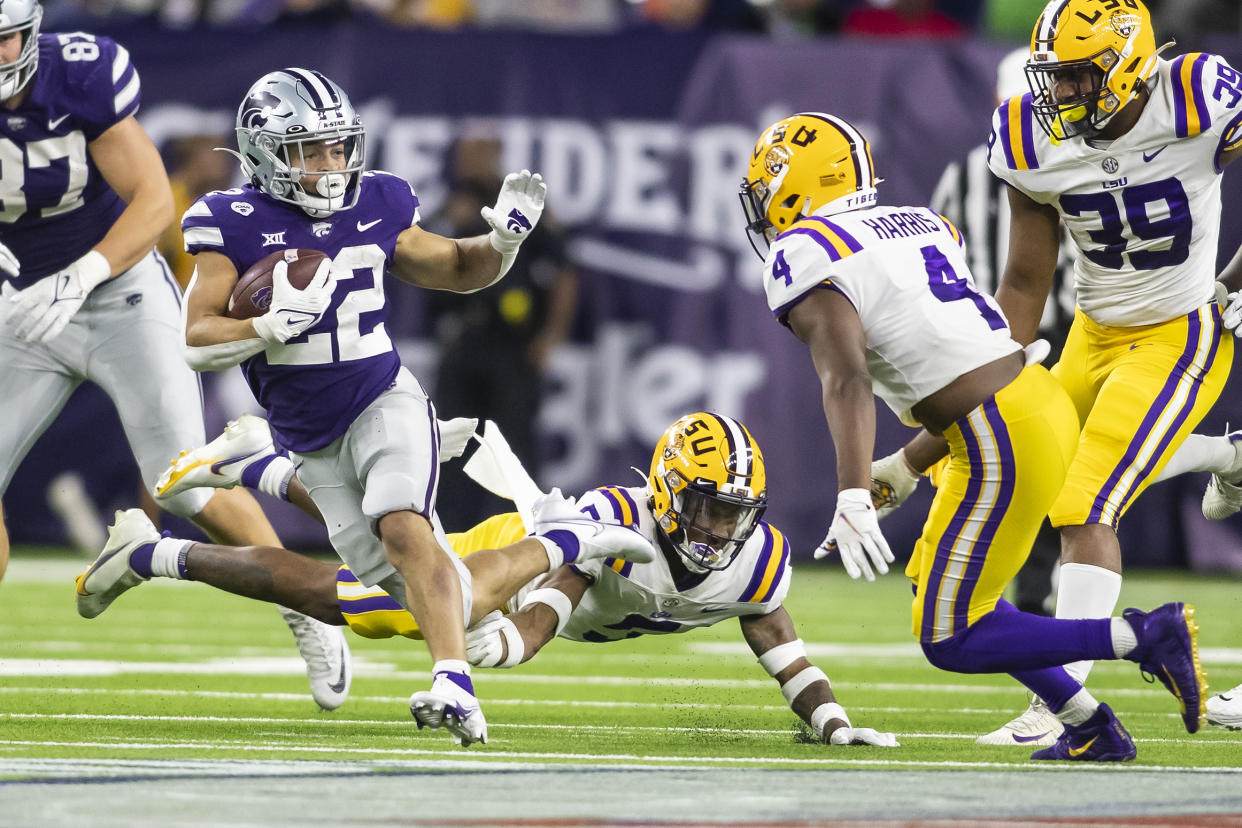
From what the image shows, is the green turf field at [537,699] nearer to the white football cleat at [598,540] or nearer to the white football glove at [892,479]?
the white football cleat at [598,540]

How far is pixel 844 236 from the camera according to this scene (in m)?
4.18

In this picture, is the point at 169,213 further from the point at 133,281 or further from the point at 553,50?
the point at 553,50

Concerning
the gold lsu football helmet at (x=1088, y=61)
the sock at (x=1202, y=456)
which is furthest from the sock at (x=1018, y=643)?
the gold lsu football helmet at (x=1088, y=61)

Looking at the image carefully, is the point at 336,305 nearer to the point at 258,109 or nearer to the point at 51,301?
the point at 258,109

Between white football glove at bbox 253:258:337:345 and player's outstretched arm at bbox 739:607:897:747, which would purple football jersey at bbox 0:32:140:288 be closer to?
white football glove at bbox 253:258:337:345

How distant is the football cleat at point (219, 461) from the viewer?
16.3 feet

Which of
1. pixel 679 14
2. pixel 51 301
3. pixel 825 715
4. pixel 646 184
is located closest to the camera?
pixel 825 715

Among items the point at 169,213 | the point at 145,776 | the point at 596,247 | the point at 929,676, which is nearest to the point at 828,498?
the point at 596,247

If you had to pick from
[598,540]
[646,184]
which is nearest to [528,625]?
[598,540]

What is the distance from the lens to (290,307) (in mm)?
4195

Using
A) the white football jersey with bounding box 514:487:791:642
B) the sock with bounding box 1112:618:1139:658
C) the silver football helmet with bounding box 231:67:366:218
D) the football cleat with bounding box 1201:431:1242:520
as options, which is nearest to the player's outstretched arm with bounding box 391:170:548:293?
the silver football helmet with bounding box 231:67:366:218

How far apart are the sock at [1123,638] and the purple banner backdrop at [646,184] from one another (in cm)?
518

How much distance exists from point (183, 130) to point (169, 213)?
14.6 feet

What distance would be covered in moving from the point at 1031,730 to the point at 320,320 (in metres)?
1.96
